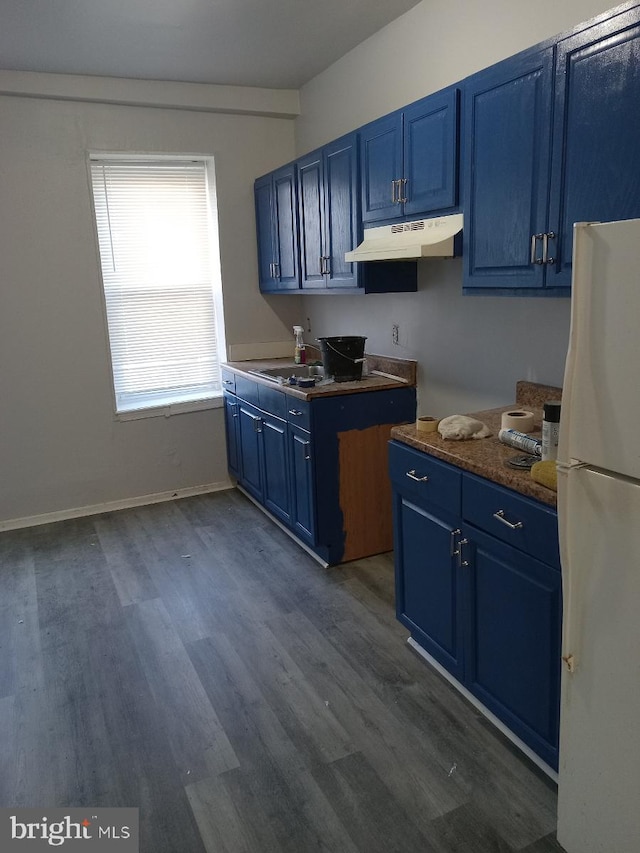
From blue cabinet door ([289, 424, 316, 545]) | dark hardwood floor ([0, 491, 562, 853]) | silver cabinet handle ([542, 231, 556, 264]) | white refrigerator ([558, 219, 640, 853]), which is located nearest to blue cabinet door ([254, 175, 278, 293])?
blue cabinet door ([289, 424, 316, 545])

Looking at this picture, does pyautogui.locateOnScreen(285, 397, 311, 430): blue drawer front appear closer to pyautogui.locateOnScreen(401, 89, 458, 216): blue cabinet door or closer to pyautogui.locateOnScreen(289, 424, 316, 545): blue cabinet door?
pyautogui.locateOnScreen(289, 424, 316, 545): blue cabinet door

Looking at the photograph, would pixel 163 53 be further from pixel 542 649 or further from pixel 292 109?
pixel 542 649

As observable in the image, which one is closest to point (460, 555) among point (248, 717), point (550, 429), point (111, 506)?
point (550, 429)

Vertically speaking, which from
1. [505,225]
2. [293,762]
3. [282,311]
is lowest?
[293,762]

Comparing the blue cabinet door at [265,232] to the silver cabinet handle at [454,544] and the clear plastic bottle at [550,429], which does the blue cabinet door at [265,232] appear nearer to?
the silver cabinet handle at [454,544]

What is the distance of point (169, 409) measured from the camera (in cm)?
439

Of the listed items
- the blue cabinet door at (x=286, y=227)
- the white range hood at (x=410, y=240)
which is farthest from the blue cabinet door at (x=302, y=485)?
the blue cabinet door at (x=286, y=227)

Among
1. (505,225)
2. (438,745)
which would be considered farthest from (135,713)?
(505,225)

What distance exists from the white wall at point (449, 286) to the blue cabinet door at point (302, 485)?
2.20 feet

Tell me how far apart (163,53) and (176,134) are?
26.7 inches

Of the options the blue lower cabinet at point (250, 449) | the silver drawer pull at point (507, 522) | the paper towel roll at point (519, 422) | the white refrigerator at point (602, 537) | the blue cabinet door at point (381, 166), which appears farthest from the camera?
the blue lower cabinet at point (250, 449)

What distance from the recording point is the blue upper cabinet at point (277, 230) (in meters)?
3.79

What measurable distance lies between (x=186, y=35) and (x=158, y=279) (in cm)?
156

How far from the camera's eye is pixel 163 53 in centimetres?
342
